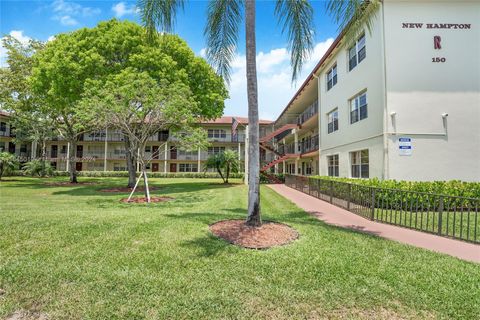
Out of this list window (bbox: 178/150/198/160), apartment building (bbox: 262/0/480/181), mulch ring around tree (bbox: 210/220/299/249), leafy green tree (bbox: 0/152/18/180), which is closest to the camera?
mulch ring around tree (bbox: 210/220/299/249)

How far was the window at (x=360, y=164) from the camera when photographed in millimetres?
13961

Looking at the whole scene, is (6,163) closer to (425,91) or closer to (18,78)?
(18,78)

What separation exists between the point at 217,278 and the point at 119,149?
1723 inches

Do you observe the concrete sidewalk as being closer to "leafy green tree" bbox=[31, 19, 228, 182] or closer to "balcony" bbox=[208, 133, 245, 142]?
"leafy green tree" bbox=[31, 19, 228, 182]

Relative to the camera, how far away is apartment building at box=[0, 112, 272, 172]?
136 ft

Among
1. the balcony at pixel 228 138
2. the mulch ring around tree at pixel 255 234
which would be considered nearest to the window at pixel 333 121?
the mulch ring around tree at pixel 255 234

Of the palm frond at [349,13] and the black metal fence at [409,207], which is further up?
the palm frond at [349,13]

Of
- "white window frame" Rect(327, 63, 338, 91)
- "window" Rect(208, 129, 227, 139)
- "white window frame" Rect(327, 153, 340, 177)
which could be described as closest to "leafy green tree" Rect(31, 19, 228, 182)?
"white window frame" Rect(327, 63, 338, 91)

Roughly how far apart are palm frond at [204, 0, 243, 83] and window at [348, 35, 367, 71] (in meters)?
9.36

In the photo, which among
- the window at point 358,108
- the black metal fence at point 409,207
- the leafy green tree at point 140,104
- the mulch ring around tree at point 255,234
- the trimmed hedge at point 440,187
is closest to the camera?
the mulch ring around tree at point 255,234

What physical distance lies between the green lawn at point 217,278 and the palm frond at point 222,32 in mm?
5140

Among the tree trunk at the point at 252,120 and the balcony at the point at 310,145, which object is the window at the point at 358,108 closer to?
the balcony at the point at 310,145

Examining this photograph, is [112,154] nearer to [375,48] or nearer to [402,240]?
[375,48]

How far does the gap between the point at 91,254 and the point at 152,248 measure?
1060mm
